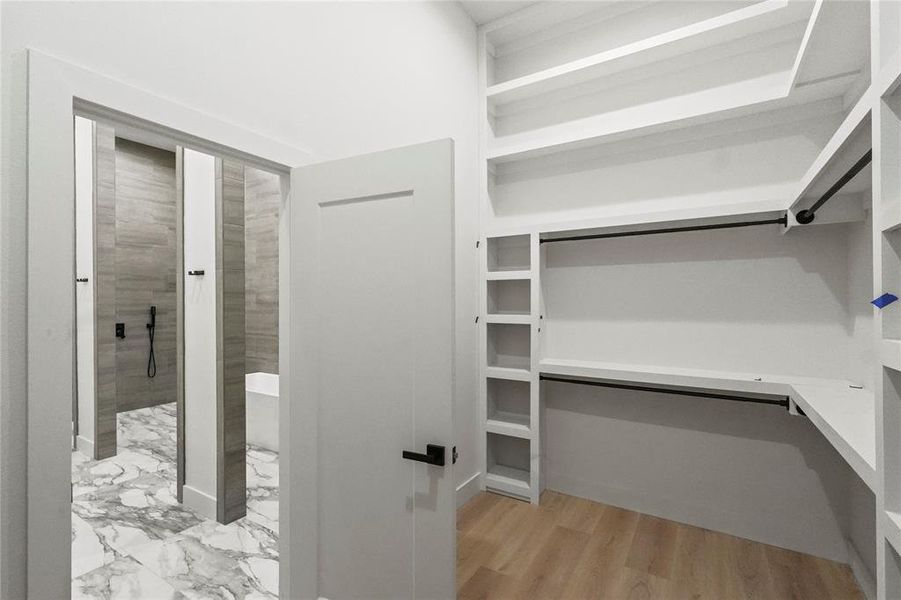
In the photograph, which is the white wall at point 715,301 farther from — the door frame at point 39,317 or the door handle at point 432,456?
the door frame at point 39,317

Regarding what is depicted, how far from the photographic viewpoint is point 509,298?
313 cm

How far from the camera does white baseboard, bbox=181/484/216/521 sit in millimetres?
2502

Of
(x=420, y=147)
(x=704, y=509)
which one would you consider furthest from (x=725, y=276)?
(x=420, y=147)

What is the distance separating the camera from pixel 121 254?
456 centimetres

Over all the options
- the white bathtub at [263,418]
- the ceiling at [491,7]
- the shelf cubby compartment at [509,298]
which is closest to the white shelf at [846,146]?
the shelf cubby compartment at [509,298]

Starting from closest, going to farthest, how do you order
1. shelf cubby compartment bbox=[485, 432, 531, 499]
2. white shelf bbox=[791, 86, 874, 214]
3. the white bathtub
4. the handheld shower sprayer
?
white shelf bbox=[791, 86, 874, 214]
shelf cubby compartment bbox=[485, 432, 531, 499]
the white bathtub
the handheld shower sprayer

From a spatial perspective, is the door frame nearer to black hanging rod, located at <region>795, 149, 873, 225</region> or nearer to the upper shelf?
black hanging rod, located at <region>795, 149, 873, 225</region>

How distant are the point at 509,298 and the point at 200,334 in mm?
2118

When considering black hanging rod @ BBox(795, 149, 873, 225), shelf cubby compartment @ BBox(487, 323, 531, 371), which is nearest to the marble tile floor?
shelf cubby compartment @ BBox(487, 323, 531, 371)

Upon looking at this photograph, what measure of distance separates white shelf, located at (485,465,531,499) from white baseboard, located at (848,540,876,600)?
1.63m

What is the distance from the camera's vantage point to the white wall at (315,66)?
3.72 feet

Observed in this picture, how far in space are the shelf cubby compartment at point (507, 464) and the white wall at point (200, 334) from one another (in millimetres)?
1816

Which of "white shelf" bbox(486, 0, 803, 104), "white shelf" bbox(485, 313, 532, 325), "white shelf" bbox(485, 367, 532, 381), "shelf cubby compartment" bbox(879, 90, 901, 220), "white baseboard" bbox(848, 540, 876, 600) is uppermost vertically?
"white shelf" bbox(486, 0, 803, 104)

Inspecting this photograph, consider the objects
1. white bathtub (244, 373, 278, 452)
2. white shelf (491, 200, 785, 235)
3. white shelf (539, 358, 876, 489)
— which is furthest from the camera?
white bathtub (244, 373, 278, 452)
